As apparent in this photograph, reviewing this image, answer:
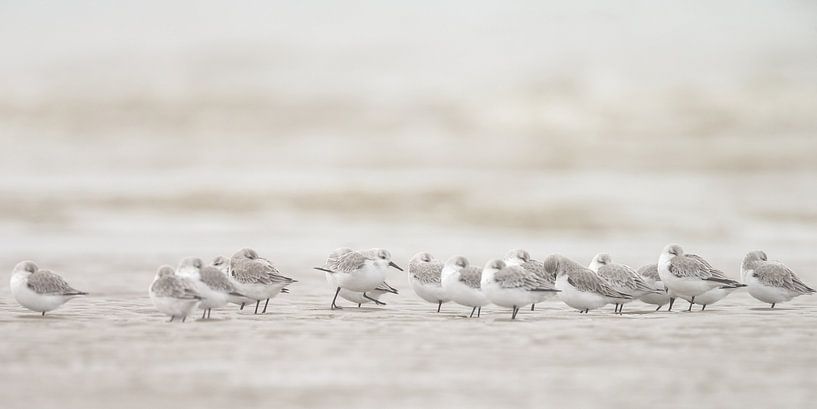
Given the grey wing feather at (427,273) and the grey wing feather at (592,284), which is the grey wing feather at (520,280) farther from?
the grey wing feather at (427,273)

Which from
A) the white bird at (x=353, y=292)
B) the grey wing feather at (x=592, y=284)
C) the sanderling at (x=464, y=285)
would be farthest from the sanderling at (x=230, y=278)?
the grey wing feather at (x=592, y=284)

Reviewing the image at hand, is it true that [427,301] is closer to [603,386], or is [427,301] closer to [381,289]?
[381,289]

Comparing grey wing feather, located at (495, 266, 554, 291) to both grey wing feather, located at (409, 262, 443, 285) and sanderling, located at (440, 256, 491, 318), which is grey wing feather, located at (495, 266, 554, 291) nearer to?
sanderling, located at (440, 256, 491, 318)

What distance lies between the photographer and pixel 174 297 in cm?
1261

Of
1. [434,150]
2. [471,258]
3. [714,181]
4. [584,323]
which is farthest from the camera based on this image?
[434,150]

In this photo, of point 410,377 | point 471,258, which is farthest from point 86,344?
point 471,258

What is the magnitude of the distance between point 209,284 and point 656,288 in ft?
17.8

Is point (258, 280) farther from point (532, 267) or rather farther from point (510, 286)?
point (532, 267)

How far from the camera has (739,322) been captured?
42.0ft

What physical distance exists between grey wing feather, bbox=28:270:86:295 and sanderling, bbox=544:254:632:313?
542 centimetres

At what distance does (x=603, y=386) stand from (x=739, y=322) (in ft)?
13.7

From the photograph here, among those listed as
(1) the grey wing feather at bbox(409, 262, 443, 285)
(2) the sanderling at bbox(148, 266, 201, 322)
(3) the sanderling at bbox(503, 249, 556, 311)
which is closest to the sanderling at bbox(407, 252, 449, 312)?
(1) the grey wing feather at bbox(409, 262, 443, 285)

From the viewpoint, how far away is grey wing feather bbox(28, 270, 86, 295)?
13031 mm

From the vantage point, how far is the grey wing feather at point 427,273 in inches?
571
